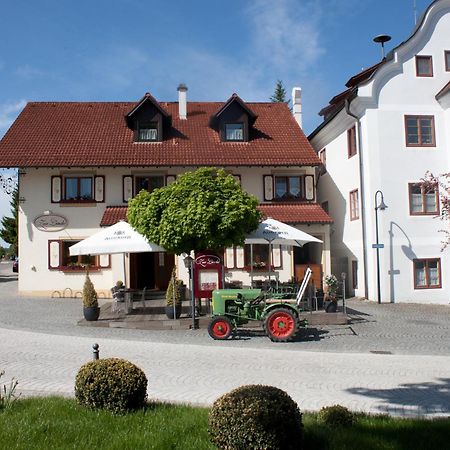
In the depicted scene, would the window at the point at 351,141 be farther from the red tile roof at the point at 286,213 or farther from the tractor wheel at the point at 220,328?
the tractor wheel at the point at 220,328

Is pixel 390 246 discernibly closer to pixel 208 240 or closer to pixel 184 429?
pixel 208 240

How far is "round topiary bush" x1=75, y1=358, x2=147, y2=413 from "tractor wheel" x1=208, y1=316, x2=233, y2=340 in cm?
676

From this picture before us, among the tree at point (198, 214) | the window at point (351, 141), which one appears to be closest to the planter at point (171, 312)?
the tree at point (198, 214)

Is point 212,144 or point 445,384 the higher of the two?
point 212,144

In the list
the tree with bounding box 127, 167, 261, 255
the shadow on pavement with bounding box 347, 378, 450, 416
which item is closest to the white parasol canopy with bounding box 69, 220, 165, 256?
the tree with bounding box 127, 167, 261, 255

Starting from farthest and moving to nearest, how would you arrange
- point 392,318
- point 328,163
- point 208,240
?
point 328,163
point 392,318
point 208,240

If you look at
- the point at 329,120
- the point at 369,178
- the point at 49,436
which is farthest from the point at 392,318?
the point at 49,436

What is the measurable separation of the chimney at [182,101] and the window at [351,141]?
8.36 metres

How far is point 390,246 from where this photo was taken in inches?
858

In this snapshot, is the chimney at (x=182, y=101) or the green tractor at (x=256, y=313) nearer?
the green tractor at (x=256, y=313)

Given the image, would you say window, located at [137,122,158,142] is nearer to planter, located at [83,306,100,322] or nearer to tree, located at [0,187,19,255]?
planter, located at [83,306,100,322]

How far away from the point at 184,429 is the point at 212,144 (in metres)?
20.8

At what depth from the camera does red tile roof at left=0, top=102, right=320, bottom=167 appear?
23792mm

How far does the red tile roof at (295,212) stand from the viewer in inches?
911
